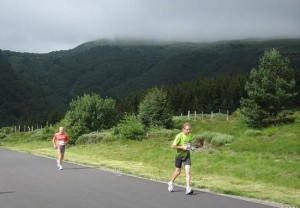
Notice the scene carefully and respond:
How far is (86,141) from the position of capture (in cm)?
4897

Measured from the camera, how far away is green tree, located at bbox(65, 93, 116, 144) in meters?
56.7

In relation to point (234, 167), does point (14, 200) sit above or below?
above

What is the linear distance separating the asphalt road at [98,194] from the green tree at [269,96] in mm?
33775

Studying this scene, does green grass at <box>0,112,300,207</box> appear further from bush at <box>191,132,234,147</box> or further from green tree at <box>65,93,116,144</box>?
green tree at <box>65,93,116,144</box>

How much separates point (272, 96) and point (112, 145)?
19.7 m

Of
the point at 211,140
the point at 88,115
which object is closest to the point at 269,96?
the point at 211,140

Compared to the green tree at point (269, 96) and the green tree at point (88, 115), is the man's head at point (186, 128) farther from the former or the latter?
the green tree at point (88, 115)

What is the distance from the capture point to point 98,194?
12594mm

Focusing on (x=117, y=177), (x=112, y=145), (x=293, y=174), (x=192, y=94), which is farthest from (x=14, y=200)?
(x=192, y=94)

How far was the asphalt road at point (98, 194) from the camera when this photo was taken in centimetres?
1098

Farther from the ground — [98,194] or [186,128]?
[186,128]

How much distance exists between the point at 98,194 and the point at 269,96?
39.2m

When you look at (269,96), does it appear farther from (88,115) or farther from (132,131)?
(88,115)

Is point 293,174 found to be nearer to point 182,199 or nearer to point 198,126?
point 182,199
